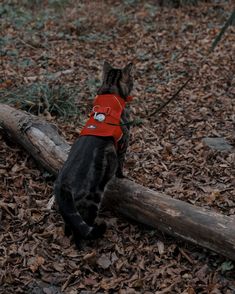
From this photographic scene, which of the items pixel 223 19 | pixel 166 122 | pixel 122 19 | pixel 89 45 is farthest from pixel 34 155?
pixel 223 19

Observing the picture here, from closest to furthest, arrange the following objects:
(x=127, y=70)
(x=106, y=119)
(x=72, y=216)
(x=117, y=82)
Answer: (x=72, y=216)
(x=106, y=119)
(x=117, y=82)
(x=127, y=70)

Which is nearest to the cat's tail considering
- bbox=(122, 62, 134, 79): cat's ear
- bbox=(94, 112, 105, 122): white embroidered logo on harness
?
bbox=(94, 112, 105, 122): white embroidered logo on harness

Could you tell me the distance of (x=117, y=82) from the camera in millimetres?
5789

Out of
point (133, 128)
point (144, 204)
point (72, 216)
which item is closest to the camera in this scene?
point (72, 216)

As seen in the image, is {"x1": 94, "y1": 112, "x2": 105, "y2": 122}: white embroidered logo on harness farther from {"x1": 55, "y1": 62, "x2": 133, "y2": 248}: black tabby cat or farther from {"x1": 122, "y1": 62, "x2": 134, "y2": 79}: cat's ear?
{"x1": 122, "y1": 62, "x2": 134, "y2": 79}: cat's ear

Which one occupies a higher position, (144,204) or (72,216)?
(72,216)

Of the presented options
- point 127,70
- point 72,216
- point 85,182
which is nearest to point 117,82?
point 127,70

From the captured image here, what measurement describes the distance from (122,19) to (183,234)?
318 inches

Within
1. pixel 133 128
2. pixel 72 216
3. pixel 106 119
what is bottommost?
pixel 133 128

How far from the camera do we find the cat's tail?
15.3ft

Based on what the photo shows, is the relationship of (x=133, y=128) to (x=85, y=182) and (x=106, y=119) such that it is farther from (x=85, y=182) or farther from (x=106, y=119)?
(x=85, y=182)

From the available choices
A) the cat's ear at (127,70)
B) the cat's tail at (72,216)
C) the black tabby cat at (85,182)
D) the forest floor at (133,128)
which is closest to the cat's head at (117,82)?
the cat's ear at (127,70)

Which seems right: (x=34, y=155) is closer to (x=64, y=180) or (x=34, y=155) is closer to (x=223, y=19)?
(x=64, y=180)

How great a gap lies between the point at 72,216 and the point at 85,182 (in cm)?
37
